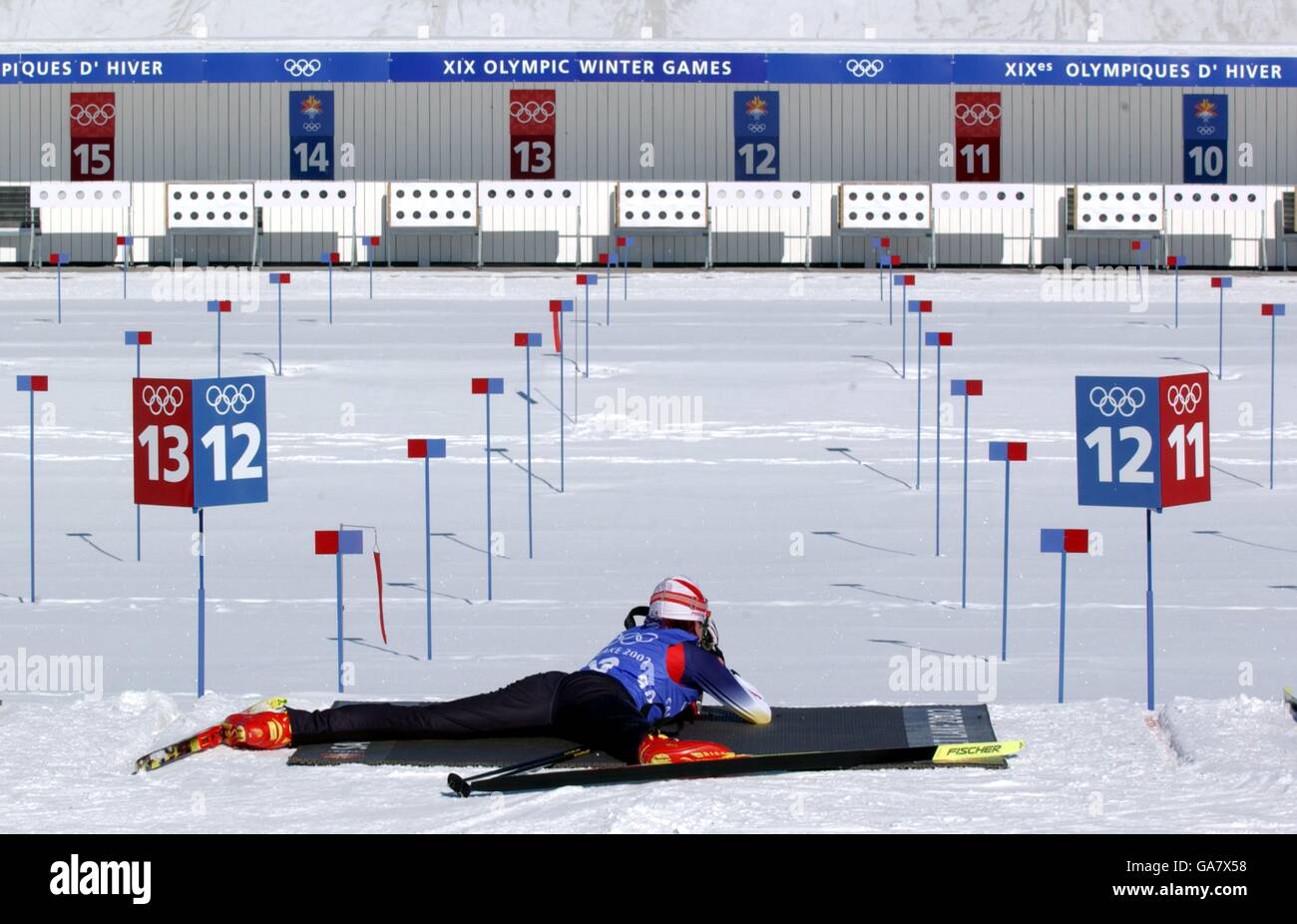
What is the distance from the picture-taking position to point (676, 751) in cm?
855

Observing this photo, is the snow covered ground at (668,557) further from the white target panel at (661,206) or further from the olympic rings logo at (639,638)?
the white target panel at (661,206)

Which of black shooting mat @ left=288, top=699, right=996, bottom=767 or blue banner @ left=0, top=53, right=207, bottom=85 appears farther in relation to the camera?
blue banner @ left=0, top=53, right=207, bottom=85

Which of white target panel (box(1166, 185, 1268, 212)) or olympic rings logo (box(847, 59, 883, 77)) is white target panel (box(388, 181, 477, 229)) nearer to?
olympic rings logo (box(847, 59, 883, 77))

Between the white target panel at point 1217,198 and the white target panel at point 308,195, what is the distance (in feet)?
44.3

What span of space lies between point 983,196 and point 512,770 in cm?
2853

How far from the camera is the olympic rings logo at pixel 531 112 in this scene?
37.2m

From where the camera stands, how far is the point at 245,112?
37375mm

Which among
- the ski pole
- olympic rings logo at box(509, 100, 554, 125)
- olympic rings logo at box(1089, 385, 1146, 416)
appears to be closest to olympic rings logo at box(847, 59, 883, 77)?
olympic rings logo at box(509, 100, 554, 125)

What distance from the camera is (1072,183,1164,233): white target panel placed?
35719 mm

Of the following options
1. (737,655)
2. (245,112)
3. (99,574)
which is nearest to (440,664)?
(737,655)

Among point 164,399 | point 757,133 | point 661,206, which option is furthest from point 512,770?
point 757,133

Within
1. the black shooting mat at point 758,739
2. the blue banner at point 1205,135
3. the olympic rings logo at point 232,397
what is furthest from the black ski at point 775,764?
the blue banner at point 1205,135

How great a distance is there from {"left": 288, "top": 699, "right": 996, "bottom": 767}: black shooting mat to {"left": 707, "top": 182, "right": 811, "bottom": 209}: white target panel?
2634 cm

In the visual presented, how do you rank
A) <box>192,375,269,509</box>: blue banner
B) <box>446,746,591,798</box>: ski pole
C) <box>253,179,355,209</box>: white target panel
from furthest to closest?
<box>253,179,355,209</box>: white target panel → <box>192,375,269,509</box>: blue banner → <box>446,746,591,798</box>: ski pole
